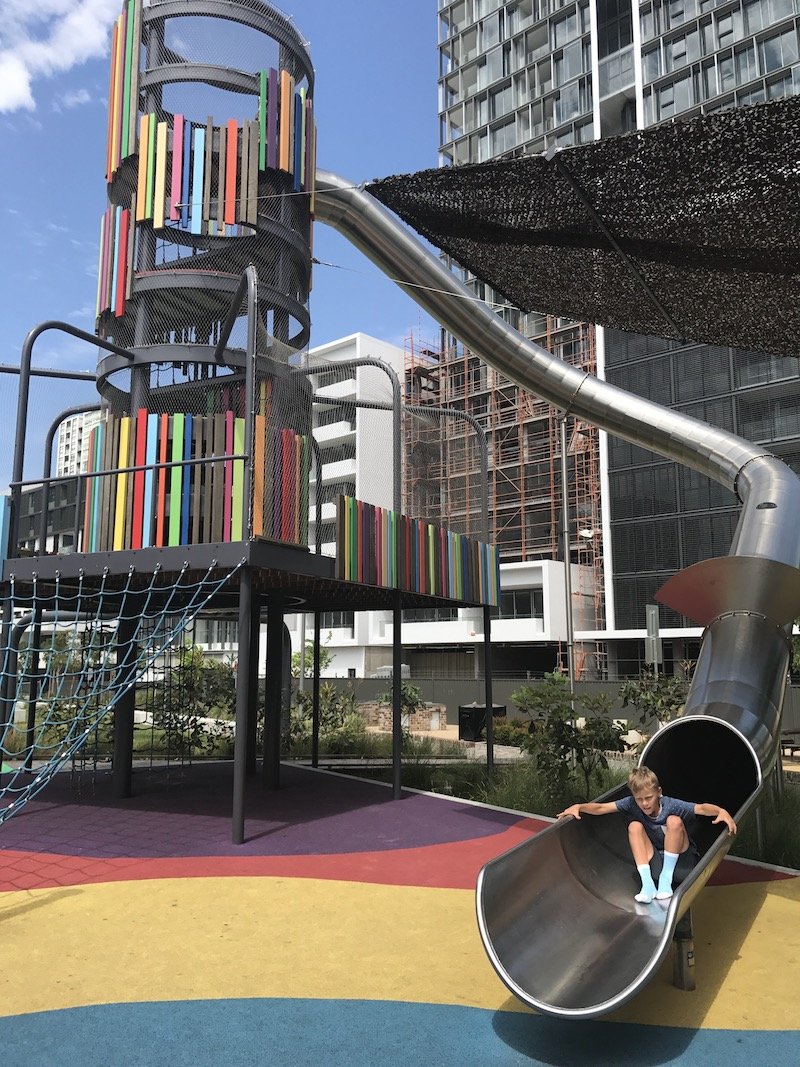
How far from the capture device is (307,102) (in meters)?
13.4

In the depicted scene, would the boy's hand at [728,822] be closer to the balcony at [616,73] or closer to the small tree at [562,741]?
the small tree at [562,741]

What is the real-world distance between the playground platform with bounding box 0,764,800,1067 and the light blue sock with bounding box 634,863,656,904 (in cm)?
45

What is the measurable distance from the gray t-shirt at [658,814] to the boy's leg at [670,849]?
14 cm

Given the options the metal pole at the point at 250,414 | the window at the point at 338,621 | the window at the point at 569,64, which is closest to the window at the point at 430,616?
the window at the point at 338,621

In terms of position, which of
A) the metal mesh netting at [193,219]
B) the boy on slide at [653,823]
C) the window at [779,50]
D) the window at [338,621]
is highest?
the window at [779,50]

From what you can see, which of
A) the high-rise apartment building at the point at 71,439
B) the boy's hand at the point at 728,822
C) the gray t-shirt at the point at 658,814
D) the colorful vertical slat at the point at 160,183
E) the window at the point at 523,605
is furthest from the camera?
the window at the point at 523,605

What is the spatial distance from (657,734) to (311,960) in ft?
12.3

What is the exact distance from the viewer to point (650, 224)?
7.89 metres

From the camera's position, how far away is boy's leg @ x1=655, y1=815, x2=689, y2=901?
5.85 metres

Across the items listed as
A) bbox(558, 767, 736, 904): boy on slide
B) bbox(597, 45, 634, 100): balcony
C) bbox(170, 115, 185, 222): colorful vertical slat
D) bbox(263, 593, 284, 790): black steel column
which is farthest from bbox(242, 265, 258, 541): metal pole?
bbox(597, 45, 634, 100): balcony

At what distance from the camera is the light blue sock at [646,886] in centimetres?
595

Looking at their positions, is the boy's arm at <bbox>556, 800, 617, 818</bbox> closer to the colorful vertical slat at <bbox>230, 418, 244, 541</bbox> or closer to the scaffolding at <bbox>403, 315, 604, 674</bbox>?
the colorful vertical slat at <bbox>230, 418, 244, 541</bbox>

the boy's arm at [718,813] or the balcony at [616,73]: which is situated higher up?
the balcony at [616,73]

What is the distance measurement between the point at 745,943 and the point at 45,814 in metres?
9.09
